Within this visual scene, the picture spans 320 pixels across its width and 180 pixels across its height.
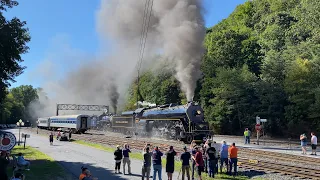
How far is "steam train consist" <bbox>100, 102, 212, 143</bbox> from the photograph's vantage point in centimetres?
2419

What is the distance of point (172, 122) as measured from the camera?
2700 cm

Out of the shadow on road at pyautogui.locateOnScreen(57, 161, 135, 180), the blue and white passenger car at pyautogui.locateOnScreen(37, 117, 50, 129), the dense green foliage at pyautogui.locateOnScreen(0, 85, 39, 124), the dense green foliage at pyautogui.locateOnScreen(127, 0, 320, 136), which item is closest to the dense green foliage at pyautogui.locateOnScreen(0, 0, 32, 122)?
the shadow on road at pyautogui.locateOnScreen(57, 161, 135, 180)

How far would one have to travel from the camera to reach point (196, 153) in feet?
39.8

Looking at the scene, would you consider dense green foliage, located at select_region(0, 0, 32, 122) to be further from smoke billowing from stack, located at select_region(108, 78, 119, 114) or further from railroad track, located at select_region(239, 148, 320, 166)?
smoke billowing from stack, located at select_region(108, 78, 119, 114)

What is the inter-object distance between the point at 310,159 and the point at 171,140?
43.1 feet

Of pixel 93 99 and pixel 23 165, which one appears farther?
pixel 93 99

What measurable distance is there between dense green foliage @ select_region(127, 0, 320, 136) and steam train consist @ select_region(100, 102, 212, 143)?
1232cm

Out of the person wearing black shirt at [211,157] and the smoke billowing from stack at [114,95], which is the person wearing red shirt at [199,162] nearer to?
the person wearing black shirt at [211,157]

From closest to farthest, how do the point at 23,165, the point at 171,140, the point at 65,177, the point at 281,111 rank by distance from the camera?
the point at 23,165 → the point at 65,177 → the point at 171,140 → the point at 281,111

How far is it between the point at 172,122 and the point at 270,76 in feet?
61.2

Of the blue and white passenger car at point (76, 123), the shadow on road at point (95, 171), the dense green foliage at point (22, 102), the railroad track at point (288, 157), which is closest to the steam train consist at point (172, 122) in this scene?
the railroad track at point (288, 157)

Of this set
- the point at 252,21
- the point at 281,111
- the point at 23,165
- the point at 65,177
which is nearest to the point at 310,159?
the point at 65,177

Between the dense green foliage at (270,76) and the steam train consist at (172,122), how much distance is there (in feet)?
40.4

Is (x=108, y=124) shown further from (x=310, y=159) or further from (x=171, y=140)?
(x=310, y=159)
